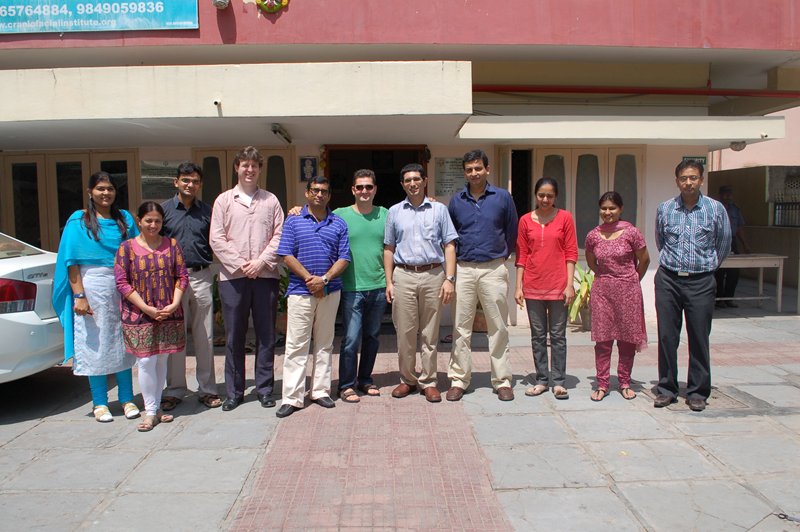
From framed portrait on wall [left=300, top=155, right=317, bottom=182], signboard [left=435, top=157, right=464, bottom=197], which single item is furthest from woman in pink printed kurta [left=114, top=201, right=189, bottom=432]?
signboard [left=435, top=157, right=464, bottom=197]

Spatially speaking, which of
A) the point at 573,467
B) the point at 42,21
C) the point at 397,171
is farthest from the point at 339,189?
the point at 573,467

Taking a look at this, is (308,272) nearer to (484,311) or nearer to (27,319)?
(484,311)

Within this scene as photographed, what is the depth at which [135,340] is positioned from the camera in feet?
14.2

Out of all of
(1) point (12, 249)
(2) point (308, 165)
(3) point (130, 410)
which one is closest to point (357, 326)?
(3) point (130, 410)

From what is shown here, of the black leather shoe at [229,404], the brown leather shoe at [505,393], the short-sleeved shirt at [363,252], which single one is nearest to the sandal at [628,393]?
the brown leather shoe at [505,393]

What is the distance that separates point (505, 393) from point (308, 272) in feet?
6.04

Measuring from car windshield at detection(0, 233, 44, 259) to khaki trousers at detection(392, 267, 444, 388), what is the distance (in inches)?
121

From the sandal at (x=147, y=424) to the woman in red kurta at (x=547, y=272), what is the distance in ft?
9.42

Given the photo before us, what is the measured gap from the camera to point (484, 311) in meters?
4.86

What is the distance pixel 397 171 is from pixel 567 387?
571cm

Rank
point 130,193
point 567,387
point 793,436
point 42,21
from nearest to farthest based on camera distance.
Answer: point 793,436 → point 567,387 → point 42,21 → point 130,193

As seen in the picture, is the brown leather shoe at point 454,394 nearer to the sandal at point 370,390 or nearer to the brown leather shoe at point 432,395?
the brown leather shoe at point 432,395

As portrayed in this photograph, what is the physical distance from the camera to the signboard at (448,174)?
7.99m

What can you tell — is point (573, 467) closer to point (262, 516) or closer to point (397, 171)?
point (262, 516)
